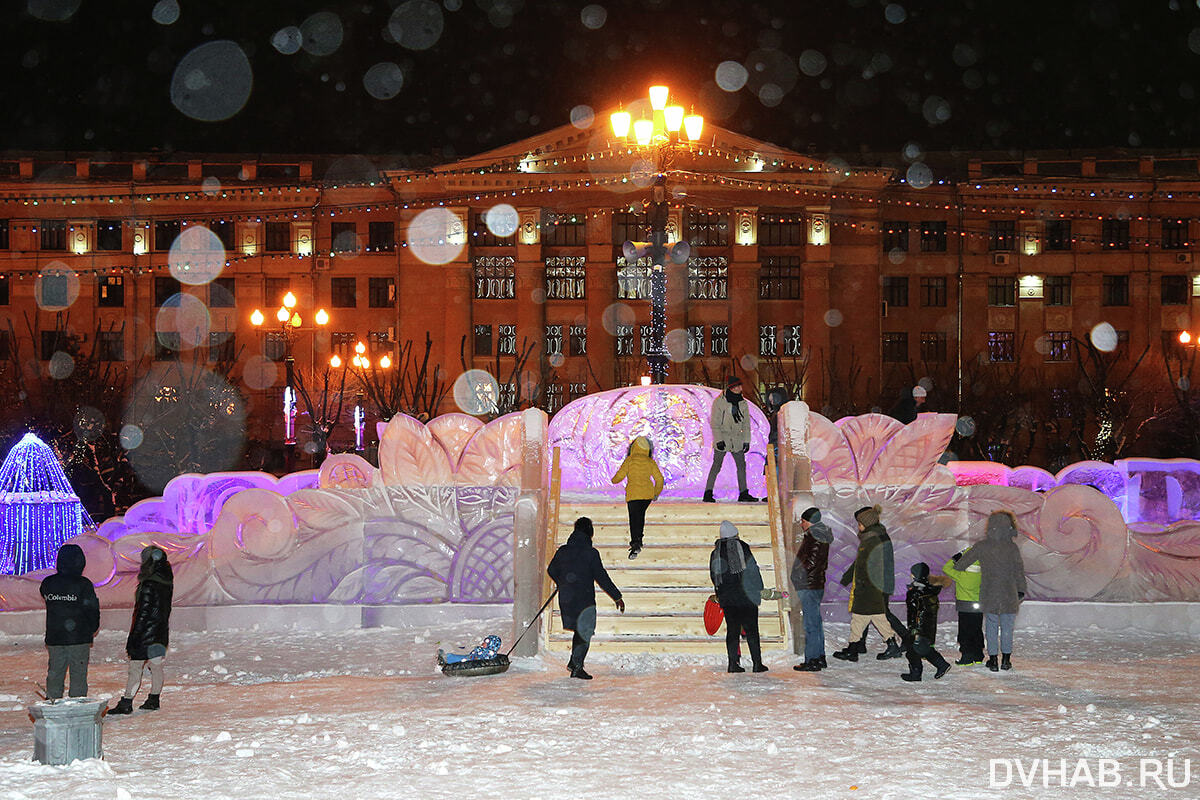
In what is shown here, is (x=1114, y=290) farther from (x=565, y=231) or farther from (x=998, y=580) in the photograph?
(x=998, y=580)

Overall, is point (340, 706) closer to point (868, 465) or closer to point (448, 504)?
point (448, 504)

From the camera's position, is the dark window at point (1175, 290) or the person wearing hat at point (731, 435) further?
the dark window at point (1175, 290)

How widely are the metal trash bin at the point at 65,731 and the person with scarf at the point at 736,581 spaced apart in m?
5.53

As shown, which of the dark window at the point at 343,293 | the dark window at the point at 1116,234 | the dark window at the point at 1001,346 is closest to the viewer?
the dark window at the point at 1116,234

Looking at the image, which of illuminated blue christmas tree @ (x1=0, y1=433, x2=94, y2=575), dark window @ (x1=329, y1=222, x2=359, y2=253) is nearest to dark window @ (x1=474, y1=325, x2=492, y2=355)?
dark window @ (x1=329, y1=222, x2=359, y2=253)

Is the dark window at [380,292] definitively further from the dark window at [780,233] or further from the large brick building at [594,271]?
the dark window at [780,233]

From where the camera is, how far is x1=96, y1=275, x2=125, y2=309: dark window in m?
59.7

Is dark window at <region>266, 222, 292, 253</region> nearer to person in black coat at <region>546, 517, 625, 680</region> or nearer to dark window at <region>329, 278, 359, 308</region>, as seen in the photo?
dark window at <region>329, 278, 359, 308</region>

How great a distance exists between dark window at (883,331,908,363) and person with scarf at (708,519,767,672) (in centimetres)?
4912

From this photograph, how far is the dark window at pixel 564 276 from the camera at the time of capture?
58.7 m

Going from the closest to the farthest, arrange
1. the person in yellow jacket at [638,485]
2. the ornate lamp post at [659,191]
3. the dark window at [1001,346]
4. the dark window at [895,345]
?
the person in yellow jacket at [638,485] → the ornate lamp post at [659,191] → the dark window at [1001,346] → the dark window at [895,345]

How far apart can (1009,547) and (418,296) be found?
47.8 m

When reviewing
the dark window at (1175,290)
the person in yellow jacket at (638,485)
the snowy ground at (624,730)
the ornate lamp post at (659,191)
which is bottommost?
the snowy ground at (624,730)

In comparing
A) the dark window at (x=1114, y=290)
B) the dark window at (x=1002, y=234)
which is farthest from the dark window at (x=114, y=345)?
the dark window at (x=1114, y=290)
